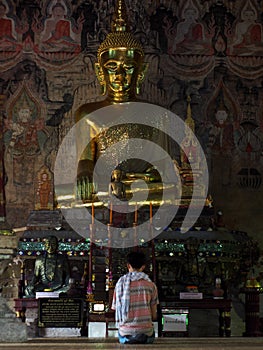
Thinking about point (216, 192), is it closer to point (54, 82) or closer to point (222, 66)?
point (222, 66)

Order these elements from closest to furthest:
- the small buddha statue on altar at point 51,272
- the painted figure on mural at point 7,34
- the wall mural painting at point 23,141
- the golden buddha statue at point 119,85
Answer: the small buddha statue on altar at point 51,272 < the golden buddha statue at point 119,85 < the wall mural painting at point 23,141 < the painted figure on mural at point 7,34

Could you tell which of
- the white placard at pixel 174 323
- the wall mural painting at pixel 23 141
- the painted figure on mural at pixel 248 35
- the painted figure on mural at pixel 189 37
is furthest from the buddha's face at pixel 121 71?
the white placard at pixel 174 323

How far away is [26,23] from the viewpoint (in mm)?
9578

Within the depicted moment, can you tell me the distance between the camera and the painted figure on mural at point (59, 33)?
9555 mm

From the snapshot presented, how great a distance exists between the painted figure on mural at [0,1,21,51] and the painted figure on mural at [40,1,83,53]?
11.0 inches

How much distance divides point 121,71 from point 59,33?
3.90 feet

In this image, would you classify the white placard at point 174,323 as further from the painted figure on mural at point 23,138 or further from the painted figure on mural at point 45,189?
the painted figure on mural at point 23,138

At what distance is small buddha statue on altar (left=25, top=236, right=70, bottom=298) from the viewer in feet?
23.2

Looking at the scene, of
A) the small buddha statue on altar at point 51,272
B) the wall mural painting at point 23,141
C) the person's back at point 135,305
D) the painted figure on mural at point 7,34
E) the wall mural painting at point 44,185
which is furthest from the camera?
the painted figure on mural at point 7,34

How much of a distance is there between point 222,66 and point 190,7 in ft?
2.38

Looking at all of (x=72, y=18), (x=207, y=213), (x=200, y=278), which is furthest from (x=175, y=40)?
(x=200, y=278)

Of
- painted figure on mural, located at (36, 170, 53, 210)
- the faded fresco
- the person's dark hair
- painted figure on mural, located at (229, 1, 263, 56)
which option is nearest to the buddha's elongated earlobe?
the faded fresco

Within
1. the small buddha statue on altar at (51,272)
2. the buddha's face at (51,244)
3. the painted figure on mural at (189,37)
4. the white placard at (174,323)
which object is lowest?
the white placard at (174,323)

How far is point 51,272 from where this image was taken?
7.11 metres
